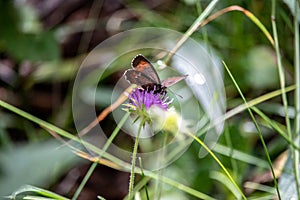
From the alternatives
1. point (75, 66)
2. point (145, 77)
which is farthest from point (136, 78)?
point (75, 66)

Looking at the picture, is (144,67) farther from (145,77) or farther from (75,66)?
(75,66)

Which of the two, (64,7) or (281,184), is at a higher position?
(64,7)

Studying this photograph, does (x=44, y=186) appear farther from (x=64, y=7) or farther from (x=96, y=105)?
→ (x=64, y=7)

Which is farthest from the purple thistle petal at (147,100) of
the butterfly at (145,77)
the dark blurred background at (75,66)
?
the dark blurred background at (75,66)

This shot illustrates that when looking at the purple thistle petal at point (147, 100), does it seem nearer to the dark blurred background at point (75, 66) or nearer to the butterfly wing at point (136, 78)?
the butterfly wing at point (136, 78)

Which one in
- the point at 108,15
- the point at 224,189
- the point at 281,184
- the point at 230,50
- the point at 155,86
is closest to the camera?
the point at 155,86

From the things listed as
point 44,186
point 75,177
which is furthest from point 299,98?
point 75,177

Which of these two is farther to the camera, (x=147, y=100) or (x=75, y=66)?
(x=75, y=66)
